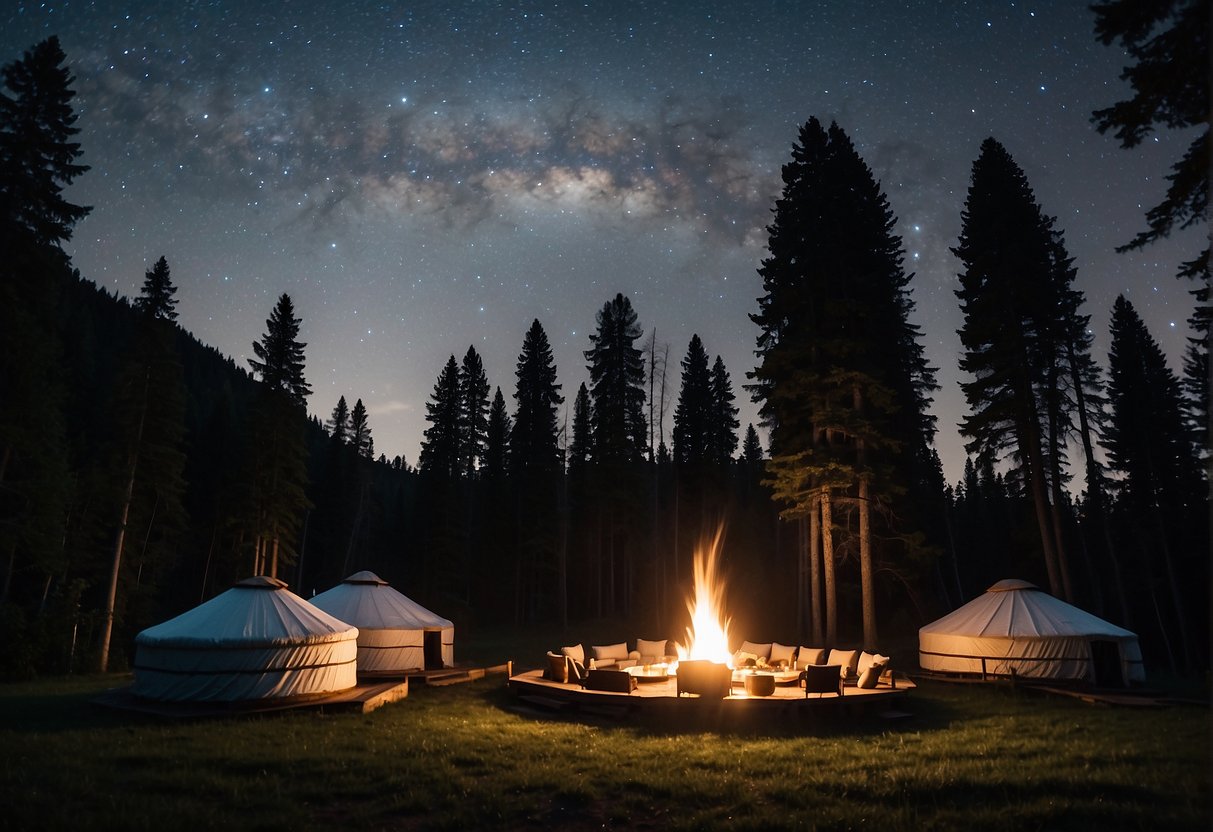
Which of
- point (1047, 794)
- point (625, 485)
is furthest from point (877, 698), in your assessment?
point (625, 485)

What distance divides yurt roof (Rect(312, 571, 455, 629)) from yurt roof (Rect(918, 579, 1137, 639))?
1393 cm

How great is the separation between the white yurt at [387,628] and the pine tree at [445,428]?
23348 millimetres

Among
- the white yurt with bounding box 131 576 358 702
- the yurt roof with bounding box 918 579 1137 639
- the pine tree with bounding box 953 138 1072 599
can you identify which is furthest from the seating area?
the pine tree with bounding box 953 138 1072 599

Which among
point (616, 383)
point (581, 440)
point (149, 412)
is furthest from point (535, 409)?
point (149, 412)

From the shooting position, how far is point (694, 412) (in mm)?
38469

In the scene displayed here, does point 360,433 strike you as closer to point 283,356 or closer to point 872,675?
point 283,356

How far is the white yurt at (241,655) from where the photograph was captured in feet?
43.4

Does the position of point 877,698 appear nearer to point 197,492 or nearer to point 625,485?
point 625,485

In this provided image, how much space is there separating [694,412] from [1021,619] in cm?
2282

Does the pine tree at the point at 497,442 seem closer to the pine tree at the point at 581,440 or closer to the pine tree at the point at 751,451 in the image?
the pine tree at the point at 581,440

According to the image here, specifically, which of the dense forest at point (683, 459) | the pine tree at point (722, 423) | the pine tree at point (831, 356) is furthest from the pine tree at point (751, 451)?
the pine tree at point (831, 356)

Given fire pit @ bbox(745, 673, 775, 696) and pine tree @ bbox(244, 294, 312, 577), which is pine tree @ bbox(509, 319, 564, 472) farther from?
fire pit @ bbox(745, 673, 775, 696)

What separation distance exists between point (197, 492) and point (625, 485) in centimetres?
3104

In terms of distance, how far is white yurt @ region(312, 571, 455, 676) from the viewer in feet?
60.8
